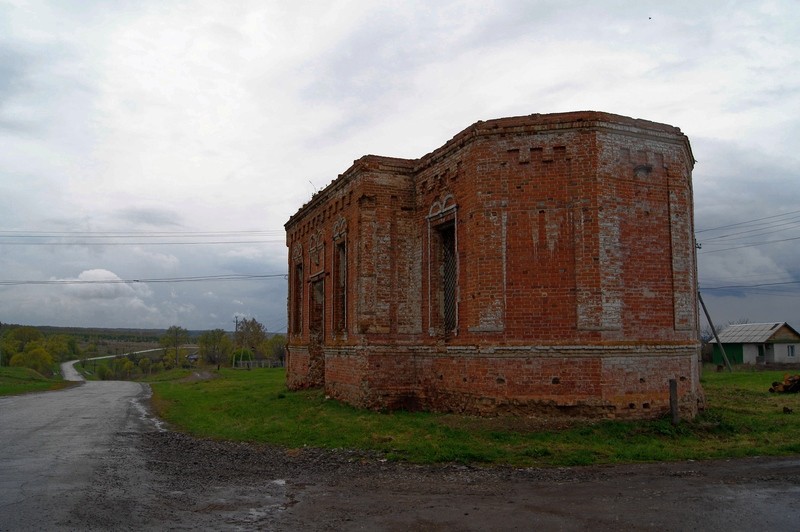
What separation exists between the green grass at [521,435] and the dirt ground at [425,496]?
0.61m

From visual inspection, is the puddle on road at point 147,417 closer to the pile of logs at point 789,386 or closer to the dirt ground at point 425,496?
the dirt ground at point 425,496

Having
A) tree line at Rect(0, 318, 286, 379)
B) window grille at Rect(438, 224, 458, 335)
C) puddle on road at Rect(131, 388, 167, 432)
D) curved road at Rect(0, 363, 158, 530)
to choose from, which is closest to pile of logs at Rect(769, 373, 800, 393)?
window grille at Rect(438, 224, 458, 335)

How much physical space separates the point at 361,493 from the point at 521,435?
430cm

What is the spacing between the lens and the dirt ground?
6668 millimetres

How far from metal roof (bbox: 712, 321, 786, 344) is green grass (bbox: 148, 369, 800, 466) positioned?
127 ft

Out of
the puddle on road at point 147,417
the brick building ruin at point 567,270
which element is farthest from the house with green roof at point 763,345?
the puddle on road at point 147,417

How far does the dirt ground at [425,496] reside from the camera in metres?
6.67

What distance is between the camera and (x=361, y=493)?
8.28 meters

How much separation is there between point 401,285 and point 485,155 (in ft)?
14.8

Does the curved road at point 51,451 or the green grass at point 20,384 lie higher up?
the curved road at point 51,451

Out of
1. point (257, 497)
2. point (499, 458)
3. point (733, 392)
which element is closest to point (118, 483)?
point (257, 497)

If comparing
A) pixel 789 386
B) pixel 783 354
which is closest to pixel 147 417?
pixel 789 386

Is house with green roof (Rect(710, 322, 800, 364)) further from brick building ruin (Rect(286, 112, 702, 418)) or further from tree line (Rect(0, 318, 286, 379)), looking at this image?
tree line (Rect(0, 318, 286, 379))

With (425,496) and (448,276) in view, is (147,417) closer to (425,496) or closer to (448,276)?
(448,276)
